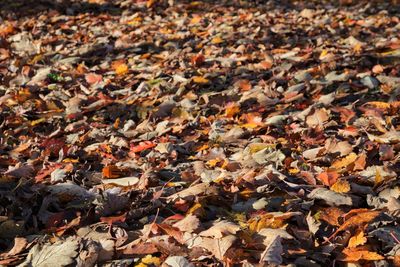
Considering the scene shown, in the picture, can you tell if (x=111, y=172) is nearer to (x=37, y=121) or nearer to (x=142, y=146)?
(x=142, y=146)

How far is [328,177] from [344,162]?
28 centimetres

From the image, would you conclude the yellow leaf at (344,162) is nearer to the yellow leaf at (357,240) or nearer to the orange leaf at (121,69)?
the yellow leaf at (357,240)

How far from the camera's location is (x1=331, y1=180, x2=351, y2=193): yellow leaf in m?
2.41

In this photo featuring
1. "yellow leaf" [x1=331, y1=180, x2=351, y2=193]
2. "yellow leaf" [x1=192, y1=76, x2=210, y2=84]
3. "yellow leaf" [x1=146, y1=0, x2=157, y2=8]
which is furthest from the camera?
"yellow leaf" [x1=146, y1=0, x2=157, y2=8]

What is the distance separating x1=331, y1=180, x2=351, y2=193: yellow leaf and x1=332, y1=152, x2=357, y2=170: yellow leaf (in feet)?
0.99

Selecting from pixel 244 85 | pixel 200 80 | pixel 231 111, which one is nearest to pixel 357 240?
pixel 231 111

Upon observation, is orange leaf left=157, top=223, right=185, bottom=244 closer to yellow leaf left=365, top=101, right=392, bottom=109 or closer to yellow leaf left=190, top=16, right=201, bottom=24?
yellow leaf left=365, top=101, right=392, bottom=109

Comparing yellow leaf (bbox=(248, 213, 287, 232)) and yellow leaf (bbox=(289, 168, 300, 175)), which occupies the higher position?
yellow leaf (bbox=(248, 213, 287, 232))

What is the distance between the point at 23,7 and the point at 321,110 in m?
4.89

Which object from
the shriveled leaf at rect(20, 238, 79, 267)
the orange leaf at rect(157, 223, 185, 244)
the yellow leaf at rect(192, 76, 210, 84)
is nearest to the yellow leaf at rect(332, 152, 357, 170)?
the orange leaf at rect(157, 223, 185, 244)

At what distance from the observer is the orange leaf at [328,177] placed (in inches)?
98.5

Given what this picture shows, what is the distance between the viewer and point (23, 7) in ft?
22.2

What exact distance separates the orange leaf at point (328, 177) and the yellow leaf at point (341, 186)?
0.17 ft

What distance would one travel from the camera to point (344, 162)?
276cm
